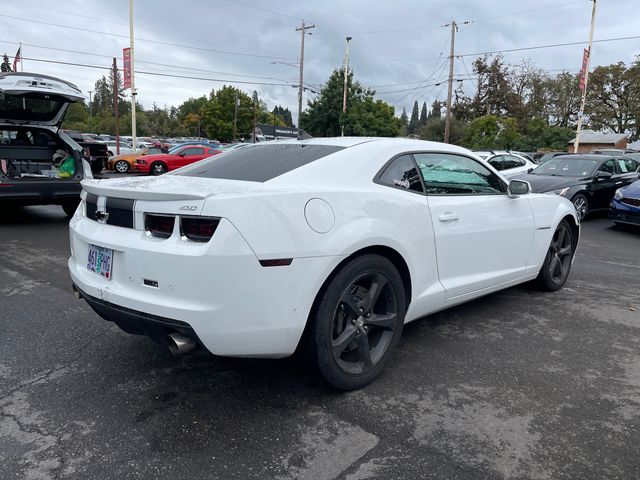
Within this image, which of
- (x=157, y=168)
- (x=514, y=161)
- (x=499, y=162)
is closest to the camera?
(x=499, y=162)

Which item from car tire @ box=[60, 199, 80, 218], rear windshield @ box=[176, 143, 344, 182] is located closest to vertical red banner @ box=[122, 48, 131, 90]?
car tire @ box=[60, 199, 80, 218]

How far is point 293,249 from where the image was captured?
7.98 ft

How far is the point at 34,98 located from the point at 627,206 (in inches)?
414

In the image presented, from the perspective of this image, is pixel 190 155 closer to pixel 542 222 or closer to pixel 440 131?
pixel 542 222

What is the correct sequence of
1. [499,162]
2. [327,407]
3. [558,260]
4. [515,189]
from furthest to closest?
1. [499,162]
2. [558,260]
3. [515,189]
4. [327,407]

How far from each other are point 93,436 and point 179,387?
583mm

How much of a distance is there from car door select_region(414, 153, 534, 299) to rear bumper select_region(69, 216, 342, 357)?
1.16m

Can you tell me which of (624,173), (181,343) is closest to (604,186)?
(624,173)

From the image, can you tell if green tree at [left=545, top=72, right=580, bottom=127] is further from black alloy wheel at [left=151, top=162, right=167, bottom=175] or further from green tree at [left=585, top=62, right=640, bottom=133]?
black alloy wheel at [left=151, top=162, right=167, bottom=175]

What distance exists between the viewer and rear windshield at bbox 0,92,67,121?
25.6 ft

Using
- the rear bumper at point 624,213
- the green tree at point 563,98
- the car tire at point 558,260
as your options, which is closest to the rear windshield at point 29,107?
the car tire at point 558,260

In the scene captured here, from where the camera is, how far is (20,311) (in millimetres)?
4117

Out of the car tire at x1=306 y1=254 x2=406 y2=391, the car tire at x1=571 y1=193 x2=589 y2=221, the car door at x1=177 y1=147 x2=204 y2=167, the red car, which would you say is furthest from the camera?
the car door at x1=177 y1=147 x2=204 y2=167

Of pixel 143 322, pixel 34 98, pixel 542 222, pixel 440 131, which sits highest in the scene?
pixel 440 131
